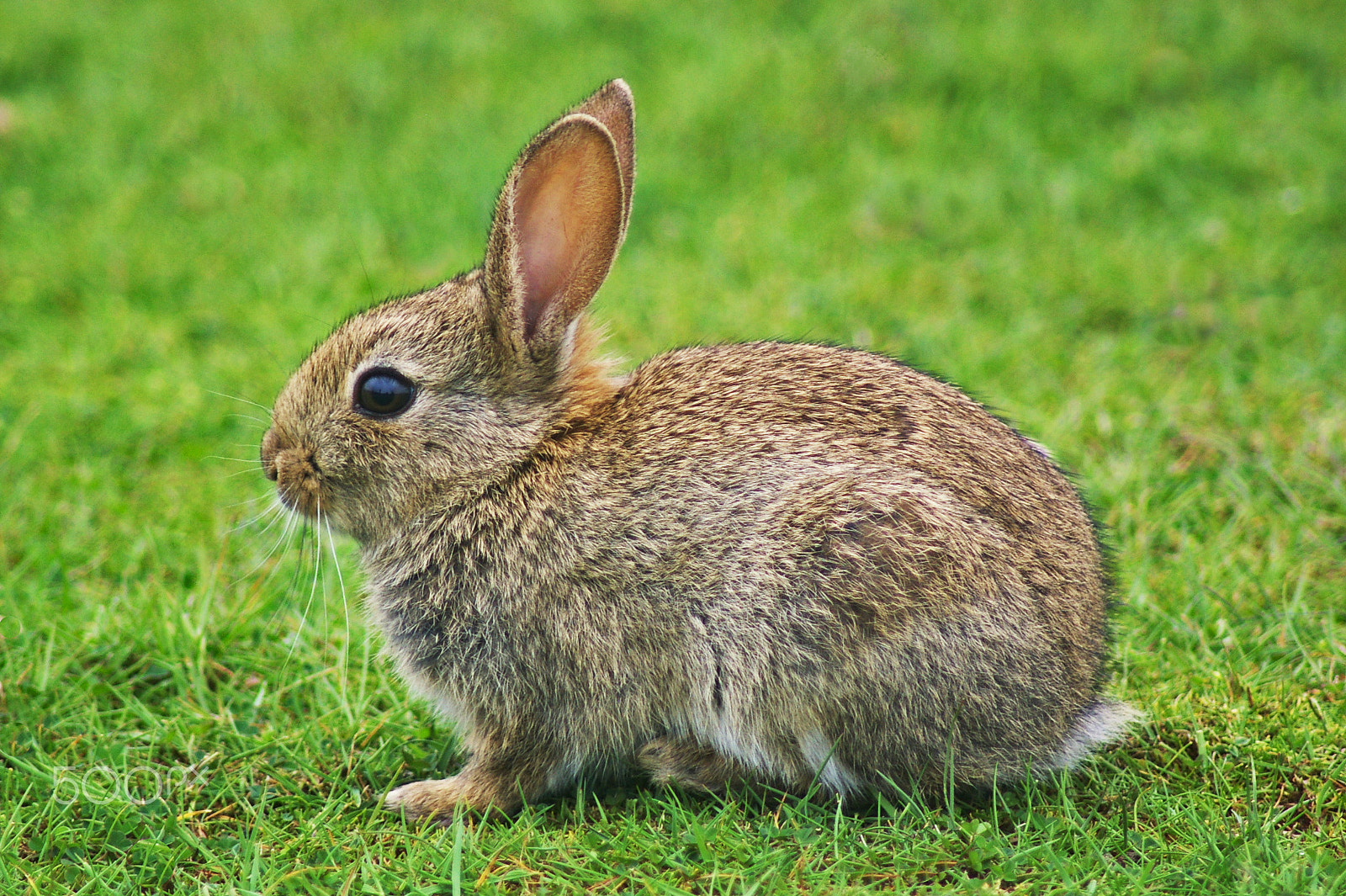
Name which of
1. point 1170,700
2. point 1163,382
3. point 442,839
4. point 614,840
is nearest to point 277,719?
point 442,839

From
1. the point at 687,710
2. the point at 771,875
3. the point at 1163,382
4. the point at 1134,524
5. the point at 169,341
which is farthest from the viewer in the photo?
the point at 169,341

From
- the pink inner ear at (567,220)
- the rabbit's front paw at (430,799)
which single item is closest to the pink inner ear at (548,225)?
the pink inner ear at (567,220)

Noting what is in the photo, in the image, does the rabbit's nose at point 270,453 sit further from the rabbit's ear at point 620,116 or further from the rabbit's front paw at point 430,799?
the rabbit's ear at point 620,116

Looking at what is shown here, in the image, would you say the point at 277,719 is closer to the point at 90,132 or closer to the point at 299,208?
the point at 299,208

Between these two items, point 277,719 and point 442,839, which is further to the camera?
point 277,719

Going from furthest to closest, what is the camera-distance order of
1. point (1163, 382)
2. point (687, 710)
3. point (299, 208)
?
point (299, 208)
point (1163, 382)
point (687, 710)

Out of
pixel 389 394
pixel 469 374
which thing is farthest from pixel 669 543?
pixel 389 394

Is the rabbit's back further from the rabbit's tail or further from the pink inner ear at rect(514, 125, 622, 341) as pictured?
the pink inner ear at rect(514, 125, 622, 341)
